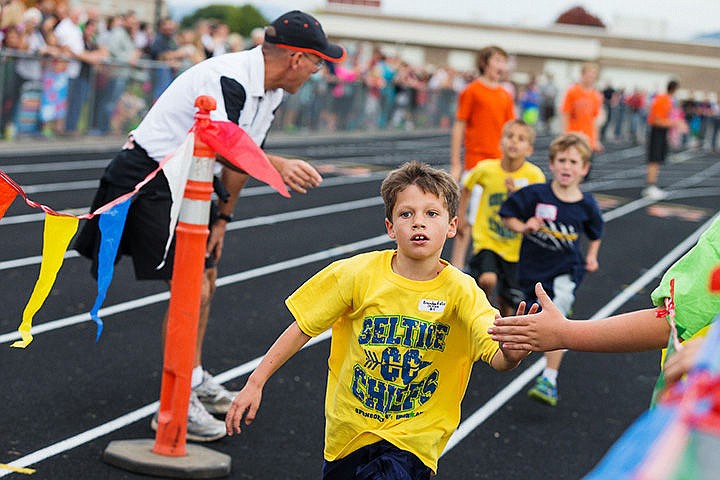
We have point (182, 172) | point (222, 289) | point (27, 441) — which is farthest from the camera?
point (222, 289)

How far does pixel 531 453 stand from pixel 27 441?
2526mm

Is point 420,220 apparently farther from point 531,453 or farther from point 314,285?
point 531,453

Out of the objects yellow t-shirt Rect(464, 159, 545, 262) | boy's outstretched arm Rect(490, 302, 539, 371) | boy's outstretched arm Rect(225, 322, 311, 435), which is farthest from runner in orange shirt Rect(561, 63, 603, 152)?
boy's outstretched arm Rect(490, 302, 539, 371)

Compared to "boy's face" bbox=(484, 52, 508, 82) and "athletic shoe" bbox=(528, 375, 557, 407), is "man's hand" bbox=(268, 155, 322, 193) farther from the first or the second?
"boy's face" bbox=(484, 52, 508, 82)

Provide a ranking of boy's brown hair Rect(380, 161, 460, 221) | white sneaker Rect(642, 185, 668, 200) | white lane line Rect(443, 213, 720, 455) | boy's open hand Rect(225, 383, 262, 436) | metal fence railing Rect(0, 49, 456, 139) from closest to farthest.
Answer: boy's open hand Rect(225, 383, 262, 436)
boy's brown hair Rect(380, 161, 460, 221)
white lane line Rect(443, 213, 720, 455)
metal fence railing Rect(0, 49, 456, 139)
white sneaker Rect(642, 185, 668, 200)

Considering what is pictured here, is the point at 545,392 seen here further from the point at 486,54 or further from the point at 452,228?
the point at 486,54

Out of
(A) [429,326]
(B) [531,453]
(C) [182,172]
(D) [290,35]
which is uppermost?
(D) [290,35]

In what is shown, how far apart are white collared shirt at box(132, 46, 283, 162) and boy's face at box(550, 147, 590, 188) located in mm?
2112

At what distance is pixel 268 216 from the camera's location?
12188 mm

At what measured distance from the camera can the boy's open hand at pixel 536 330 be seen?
292 cm

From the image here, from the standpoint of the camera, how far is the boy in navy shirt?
21.0 feet

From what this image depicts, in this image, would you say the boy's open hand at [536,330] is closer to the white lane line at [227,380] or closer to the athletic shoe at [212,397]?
the white lane line at [227,380]

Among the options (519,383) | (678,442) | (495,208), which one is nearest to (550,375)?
(519,383)

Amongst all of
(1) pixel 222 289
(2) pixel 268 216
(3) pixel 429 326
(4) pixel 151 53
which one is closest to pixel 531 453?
(3) pixel 429 326
